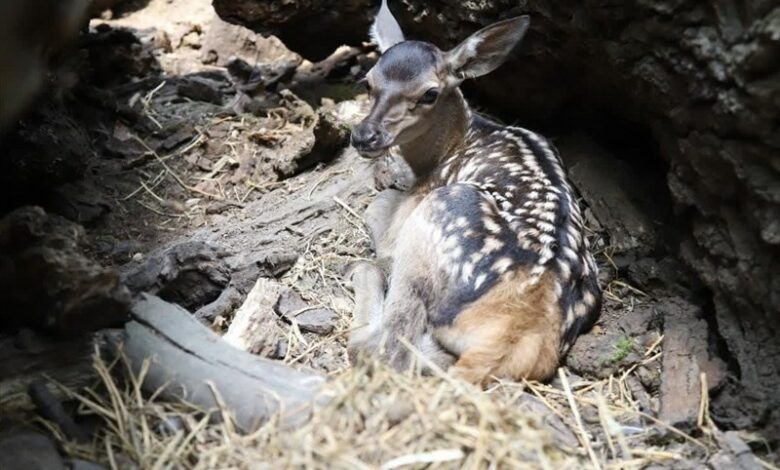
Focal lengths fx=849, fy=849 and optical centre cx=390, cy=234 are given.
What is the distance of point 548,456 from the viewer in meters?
3.15

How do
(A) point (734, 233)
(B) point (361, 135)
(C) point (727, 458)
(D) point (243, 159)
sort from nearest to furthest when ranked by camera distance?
(C) point (727, 458) < (A) point (734, 233) < (B) point (361, 135) < (D) point (243, 159)

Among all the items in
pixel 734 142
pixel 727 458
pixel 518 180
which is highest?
pixel 734 142

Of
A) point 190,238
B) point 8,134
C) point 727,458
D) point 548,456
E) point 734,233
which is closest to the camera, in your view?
point 548,456

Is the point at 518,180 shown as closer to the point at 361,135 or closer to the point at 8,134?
the point at 361,135

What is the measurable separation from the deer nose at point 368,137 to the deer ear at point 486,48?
2.32ft

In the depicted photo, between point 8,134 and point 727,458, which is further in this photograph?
point 8,134

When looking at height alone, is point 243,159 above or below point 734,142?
below

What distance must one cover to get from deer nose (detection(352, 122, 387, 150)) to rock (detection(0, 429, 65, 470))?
245 cm

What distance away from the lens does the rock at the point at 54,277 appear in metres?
3.27

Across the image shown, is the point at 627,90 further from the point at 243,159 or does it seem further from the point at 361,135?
the point at 243,159

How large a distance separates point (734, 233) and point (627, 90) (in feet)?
4.15

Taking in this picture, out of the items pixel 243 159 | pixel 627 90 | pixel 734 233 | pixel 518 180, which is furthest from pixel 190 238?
pixel 734 233

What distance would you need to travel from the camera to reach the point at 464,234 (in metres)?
4.34

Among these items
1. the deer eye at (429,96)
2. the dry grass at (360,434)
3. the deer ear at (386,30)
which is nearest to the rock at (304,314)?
the dry grass at (360,434)
